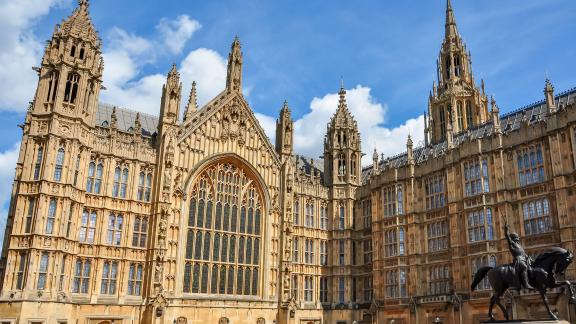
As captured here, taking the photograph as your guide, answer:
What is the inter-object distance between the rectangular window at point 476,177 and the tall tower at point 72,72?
107ft

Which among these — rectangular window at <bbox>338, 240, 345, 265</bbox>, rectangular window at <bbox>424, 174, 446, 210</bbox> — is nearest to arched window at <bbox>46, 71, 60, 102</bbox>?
rectangular window at <bbox>338, 240, 345, 265</bbox>

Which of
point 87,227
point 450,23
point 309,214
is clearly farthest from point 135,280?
point 450,23

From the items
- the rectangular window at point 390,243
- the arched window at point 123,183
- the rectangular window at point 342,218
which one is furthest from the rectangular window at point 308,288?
the arched window at point 123,183

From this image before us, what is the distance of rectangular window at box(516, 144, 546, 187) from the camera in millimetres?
40281

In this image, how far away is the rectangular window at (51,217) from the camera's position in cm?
3738

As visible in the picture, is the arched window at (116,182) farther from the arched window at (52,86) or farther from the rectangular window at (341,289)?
the rectangular window at (341,289)

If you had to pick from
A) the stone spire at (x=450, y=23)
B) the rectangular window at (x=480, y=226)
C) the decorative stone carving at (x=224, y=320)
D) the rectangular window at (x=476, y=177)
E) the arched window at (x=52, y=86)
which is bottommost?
the decorative stone carving at (x=224, y=320)

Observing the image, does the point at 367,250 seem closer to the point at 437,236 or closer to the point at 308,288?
the point at 308,288

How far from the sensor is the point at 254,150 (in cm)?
5125

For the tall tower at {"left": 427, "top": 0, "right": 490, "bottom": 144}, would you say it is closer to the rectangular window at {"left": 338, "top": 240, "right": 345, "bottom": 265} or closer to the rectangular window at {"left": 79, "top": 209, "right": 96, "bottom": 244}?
the rectangular window at {"left": 338, "top": 240, "right": 345, "bottom": 265}

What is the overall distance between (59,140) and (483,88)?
6088 cm

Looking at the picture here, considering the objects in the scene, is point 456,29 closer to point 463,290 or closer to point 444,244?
point 444,244

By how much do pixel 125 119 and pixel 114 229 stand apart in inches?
493

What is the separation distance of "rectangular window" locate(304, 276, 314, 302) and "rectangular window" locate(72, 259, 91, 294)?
21.4 metres
